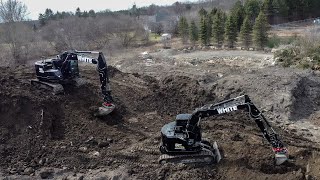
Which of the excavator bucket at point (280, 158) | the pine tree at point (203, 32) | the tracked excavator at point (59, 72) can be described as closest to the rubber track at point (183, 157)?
the excavator bucket at point (280, 158)

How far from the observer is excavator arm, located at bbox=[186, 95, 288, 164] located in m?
10.1

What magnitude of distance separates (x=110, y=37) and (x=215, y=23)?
1343cm

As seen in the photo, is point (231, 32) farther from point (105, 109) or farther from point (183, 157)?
point (183, 157)

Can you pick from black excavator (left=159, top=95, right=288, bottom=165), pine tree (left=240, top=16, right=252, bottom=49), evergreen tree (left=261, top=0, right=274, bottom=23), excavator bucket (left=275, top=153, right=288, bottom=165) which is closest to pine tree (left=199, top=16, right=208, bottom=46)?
pine tree (left=240, top=16, right=252, bottom=49)

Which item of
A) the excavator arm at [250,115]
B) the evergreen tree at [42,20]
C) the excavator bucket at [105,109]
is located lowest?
the excavator bucket at [105,109]

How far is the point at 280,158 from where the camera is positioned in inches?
420

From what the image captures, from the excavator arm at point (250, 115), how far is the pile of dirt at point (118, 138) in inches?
21.1

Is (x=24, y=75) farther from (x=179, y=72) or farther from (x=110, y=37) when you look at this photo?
(x=110, y=37)

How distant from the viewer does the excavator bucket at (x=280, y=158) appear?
10.6 metres

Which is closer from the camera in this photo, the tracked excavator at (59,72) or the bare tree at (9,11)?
the tracked excavator at (59,72)

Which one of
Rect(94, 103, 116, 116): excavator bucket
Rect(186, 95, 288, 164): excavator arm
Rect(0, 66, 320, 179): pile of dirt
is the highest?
Rect(186, 95, 288, 164): excavator arm

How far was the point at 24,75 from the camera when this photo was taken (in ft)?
62.6

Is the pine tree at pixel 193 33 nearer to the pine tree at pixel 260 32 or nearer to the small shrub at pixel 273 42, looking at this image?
the pine tree at pixel 260 32

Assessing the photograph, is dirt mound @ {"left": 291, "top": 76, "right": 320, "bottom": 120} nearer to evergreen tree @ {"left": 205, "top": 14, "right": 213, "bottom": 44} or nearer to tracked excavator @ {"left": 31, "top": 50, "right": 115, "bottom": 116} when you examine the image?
tracked excavator @ {"left": 31, "top": 50, "right": 115, "bottom": 116}
